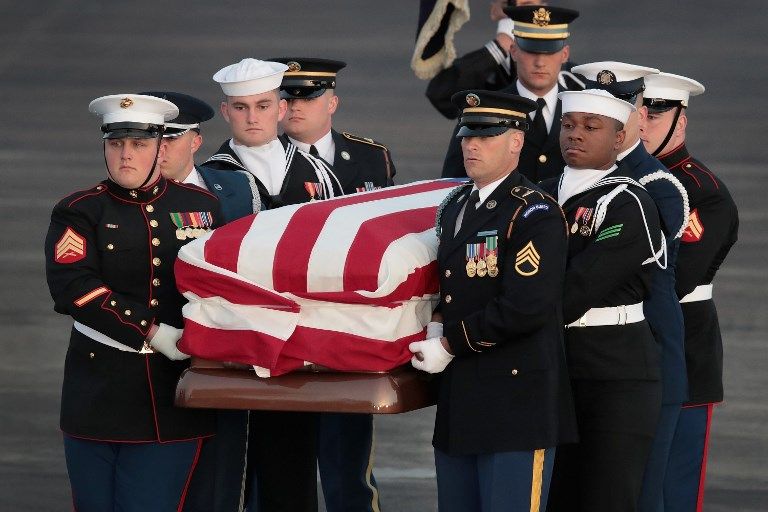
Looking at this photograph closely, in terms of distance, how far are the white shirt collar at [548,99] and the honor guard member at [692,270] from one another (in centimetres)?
57

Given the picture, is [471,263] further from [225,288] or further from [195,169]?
[195,169]

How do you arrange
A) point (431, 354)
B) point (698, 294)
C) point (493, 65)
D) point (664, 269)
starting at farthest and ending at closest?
Result: point (493, 65), point (698, 294), point (664, 269), point (431, 354)

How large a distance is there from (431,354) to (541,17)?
1.72 meters

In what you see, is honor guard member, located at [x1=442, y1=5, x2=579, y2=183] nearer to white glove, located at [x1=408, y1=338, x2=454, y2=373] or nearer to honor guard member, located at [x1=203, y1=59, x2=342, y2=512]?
honor guard member, located at [x1=203, y1=59, x2=342, y2=512]

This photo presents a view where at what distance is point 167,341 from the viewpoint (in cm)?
446

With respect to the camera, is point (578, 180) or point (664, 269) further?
point (664, 269)

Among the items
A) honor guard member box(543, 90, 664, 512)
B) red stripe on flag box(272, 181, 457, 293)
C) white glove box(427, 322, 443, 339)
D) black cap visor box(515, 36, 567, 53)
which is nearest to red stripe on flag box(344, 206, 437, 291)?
red stripe on flag box(272, 181, 457, 293)

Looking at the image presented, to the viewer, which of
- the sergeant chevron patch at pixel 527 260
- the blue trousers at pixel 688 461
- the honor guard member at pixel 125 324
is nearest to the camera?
the sergeant chevron patch at pixel 527 260

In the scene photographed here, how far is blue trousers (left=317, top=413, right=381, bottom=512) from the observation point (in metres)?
5.38

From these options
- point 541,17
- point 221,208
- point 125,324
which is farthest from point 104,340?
point 541,17

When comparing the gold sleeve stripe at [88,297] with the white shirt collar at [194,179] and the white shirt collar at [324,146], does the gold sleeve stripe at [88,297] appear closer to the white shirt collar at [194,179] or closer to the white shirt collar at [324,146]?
the white shirt collar at [194,179]

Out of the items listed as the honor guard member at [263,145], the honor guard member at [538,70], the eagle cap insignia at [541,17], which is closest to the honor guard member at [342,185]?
the honor guard member at [263,145]

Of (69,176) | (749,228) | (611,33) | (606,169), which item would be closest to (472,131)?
(606,169)

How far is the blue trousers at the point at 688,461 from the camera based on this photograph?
4988 mm
